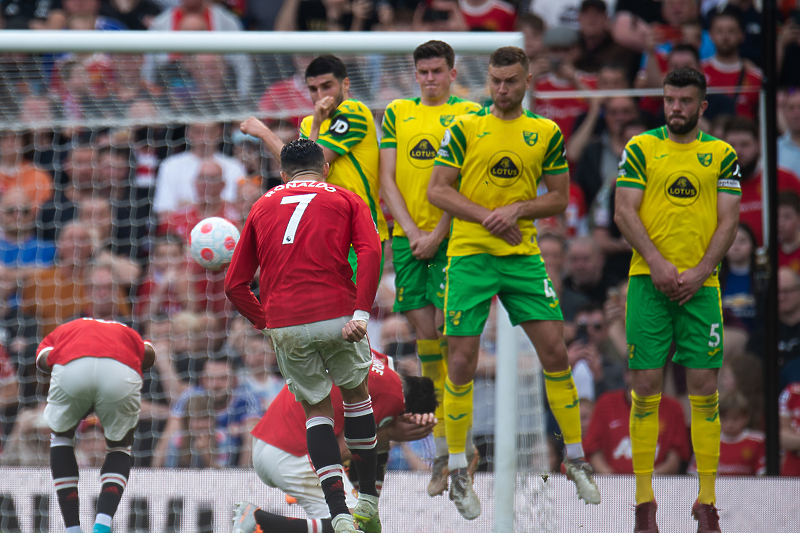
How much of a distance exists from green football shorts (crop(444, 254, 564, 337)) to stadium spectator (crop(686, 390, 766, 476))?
273cm

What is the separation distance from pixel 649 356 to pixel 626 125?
386cm

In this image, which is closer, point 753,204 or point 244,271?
point 244,271

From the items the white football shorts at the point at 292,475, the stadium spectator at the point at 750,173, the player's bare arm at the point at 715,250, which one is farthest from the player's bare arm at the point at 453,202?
the stadium spectator at the point at 750,173

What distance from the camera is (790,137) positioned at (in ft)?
27.9

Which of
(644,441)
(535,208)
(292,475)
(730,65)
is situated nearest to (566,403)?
(644,441)

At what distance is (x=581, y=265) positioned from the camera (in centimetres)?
810

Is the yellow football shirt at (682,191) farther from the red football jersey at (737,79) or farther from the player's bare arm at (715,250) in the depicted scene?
the red football jersey at (737,79)

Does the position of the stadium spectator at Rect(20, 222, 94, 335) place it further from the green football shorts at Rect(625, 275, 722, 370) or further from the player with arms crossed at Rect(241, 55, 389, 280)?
the green football shorts at Rect(625, 275, 722, 370)

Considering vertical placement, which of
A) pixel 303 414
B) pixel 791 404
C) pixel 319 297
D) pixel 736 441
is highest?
pixel 319 297

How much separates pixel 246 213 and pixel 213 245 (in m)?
2.99

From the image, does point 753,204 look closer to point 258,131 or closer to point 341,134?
point 341,134

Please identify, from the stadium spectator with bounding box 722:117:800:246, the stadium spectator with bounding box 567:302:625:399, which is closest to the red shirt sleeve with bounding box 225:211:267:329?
the stadium spectator with bounding box 567:302:625:399

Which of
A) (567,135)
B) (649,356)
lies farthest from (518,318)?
(567,135)

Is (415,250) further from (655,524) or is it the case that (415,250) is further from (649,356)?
(655,524)
